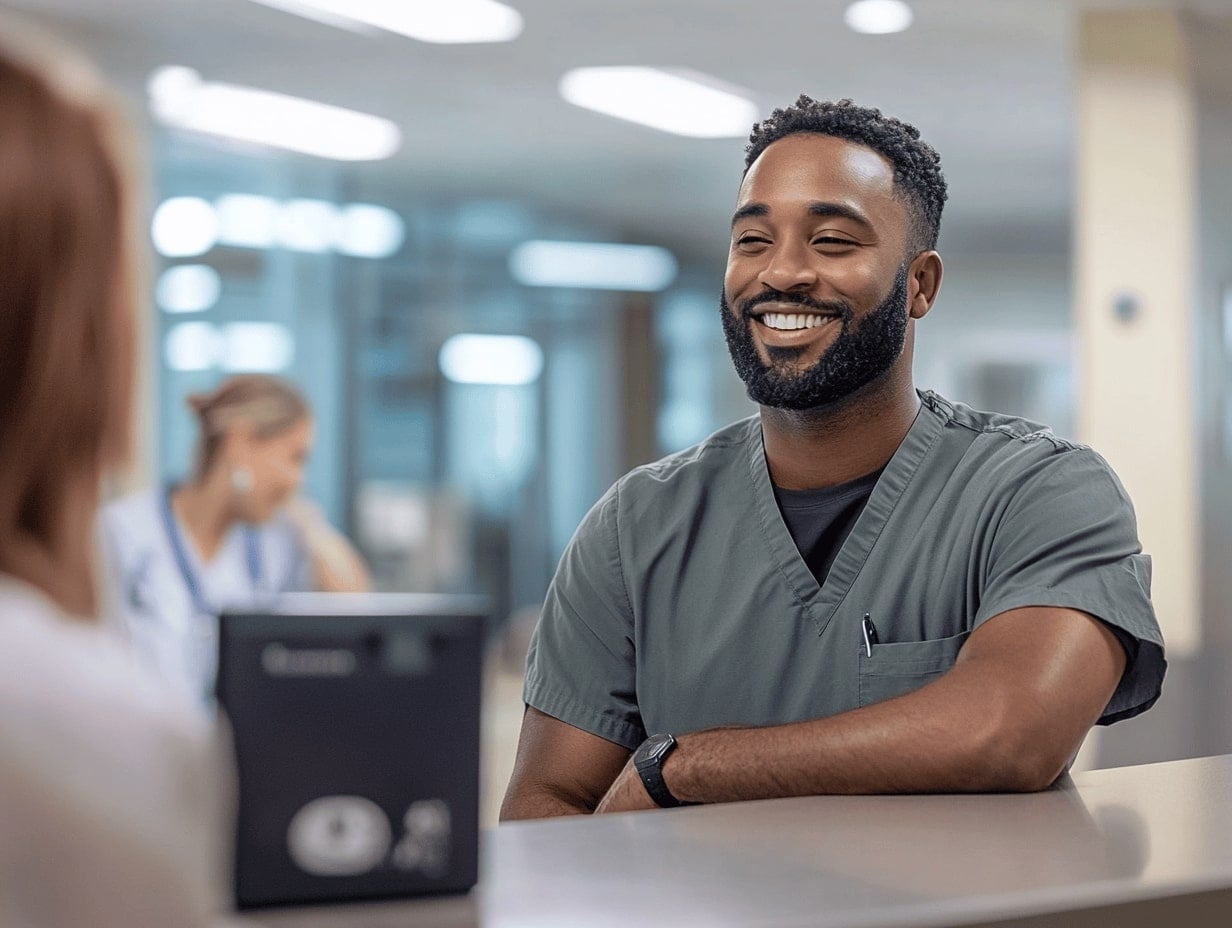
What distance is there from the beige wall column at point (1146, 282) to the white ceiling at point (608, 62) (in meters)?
0.19

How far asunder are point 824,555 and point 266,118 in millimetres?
4326

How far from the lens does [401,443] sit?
6188 mm

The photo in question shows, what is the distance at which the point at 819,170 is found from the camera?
157 centimetres

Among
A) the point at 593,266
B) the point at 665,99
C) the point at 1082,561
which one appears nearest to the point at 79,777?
the point at 1082,561

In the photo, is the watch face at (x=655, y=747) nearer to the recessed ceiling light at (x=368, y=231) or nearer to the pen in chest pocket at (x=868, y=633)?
the pen in chest pocket at (x=868, y=633)

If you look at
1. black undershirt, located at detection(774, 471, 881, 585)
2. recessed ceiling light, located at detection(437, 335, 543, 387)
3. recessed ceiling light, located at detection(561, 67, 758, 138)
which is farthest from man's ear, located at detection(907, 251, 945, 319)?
recessed ceiling light, located at detection(437, 335, 543, 387)

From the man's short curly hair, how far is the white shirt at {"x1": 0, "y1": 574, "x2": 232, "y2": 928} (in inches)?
48.7

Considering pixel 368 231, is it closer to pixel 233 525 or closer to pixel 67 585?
pixel 233 525

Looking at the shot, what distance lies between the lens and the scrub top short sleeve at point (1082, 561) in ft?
4.11

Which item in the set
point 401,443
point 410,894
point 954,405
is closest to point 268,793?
point 410,894

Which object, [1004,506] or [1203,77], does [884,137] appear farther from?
[1203,77]

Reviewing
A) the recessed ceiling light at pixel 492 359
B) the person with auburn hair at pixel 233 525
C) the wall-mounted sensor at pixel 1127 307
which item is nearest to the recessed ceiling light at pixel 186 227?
the recessed ceiling light at pixel 492 359

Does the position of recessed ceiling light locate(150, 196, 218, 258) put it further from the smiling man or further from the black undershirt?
the black undershirt

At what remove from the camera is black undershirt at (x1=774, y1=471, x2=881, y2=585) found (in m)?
1.48
